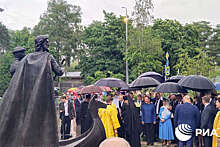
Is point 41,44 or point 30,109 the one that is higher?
point 41,44

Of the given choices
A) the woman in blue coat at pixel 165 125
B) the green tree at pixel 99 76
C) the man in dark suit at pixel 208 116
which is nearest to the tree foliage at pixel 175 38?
the green tree at pixel 99 76

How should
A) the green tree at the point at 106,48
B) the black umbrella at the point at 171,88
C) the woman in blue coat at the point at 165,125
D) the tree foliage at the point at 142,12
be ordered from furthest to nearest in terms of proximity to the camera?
the green tree at the point at 106,48
the tree foliage at the point at 142,12
the woman in blue coat at the point at 165,125
the black umbrella at the point at 171,88

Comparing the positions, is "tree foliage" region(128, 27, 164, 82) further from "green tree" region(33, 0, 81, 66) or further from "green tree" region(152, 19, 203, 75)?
"green tree" region(33, 0, 81, 66)

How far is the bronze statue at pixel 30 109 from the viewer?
456 cm

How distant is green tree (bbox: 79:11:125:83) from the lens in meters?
37.3

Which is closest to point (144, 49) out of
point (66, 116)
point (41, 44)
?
point (66, 116)

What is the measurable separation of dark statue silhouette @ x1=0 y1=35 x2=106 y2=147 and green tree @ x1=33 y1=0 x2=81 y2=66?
1666 inches

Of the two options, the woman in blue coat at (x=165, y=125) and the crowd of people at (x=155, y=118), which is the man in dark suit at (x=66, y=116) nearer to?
the crowd of people at (x=155, y=118)

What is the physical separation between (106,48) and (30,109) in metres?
33.2

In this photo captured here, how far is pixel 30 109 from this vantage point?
4633 millimetres

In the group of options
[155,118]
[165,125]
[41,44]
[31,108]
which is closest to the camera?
[31,108]

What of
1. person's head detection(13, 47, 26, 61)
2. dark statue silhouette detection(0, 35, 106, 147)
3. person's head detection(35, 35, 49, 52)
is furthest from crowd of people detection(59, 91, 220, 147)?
dark statue silhouette detection(0, 35, 106, 147)

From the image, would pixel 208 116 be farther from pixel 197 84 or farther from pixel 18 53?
pixel 18 53

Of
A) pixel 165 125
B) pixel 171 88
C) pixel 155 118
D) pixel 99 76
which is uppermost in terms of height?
pixel 99 76
